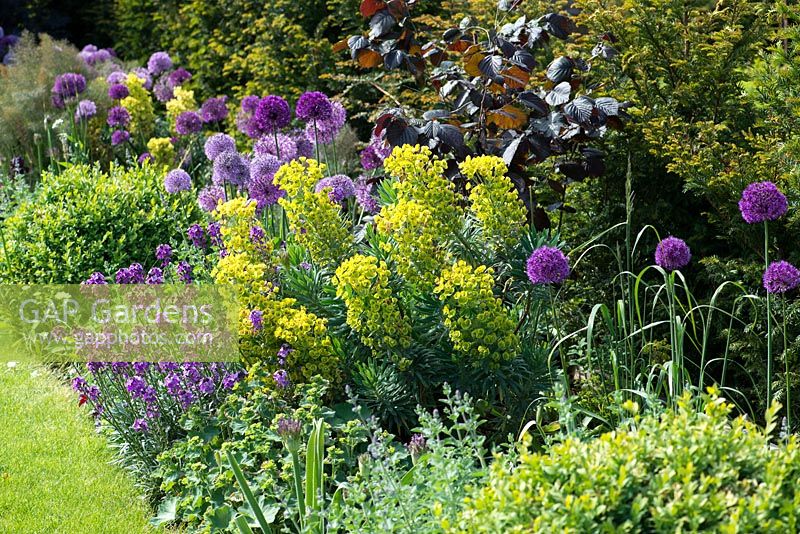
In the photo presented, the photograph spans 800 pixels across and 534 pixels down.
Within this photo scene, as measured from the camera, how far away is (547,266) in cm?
308

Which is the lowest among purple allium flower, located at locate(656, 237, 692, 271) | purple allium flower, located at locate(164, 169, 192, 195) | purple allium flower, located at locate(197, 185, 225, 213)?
purple allium flower, located at locate(197, 185, 225, 213)

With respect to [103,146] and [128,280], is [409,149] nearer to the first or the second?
[128,280]

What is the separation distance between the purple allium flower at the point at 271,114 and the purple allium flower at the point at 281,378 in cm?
183

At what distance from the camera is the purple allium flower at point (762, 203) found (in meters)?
3.00

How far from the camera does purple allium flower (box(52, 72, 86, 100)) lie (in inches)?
276

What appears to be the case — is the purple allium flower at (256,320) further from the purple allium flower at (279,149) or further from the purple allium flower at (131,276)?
the purple allium flower at (279,149)

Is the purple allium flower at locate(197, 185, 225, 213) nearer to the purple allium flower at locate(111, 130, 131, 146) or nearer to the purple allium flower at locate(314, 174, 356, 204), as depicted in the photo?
the purple allium flower at locate(314, 174, 356, 204)

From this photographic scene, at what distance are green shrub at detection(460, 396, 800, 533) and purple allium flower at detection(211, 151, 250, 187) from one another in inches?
123

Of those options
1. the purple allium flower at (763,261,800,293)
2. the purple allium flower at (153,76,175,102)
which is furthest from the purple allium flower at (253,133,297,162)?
the purple allium flower at (153,76,175,102)

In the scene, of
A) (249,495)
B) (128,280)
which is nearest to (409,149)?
(128,280)

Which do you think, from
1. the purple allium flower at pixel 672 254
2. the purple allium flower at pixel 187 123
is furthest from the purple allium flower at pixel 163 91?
the purple allium flower at pixel 672 254

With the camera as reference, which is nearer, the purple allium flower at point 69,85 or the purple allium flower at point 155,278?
the purple allium flower at point 155,278

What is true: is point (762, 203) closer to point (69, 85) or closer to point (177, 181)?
point (177, 181)

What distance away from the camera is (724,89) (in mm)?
4215
